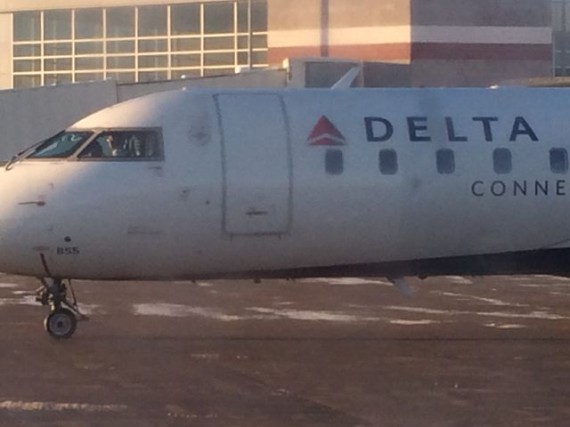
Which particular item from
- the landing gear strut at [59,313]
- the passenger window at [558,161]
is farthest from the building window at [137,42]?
the landing gear strut at [59,313]

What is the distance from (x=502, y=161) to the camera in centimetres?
1683

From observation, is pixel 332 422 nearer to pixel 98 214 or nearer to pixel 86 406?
pixel 86 406

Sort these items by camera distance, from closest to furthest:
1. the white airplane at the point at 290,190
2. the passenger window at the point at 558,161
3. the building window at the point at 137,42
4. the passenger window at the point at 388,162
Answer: the white airplane at the point at 290,190
the passenger window at the point at 388,162
the passenger window at the point at 558,161
the building window at the point at 137,42

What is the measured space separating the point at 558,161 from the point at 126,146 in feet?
15.9

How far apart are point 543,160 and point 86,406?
694cm

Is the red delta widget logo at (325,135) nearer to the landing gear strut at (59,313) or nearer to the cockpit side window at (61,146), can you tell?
the cockpit side window at (61,146)

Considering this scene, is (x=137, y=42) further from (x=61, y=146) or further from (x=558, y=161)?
(x=558, y=161)

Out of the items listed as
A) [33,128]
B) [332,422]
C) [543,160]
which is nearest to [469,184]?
[543,160]

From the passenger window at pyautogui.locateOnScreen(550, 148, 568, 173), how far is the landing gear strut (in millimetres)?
5547

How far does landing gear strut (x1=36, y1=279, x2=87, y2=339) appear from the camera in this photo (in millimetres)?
16391

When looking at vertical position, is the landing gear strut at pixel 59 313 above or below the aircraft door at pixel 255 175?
below

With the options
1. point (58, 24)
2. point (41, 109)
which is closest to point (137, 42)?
point (58, 24)

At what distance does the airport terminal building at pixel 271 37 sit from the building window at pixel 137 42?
0.03 m

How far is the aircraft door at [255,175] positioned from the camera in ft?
53.4
